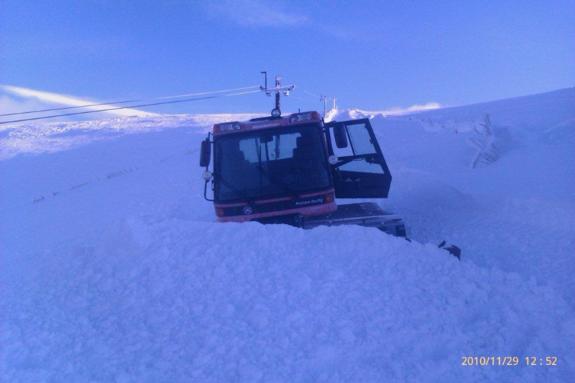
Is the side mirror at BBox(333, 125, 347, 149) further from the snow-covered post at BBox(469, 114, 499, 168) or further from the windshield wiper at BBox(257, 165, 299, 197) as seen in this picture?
the snow-covered post at BBox(469, 114, 499, 168)

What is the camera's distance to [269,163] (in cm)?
799

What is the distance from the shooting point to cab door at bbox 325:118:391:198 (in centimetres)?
851

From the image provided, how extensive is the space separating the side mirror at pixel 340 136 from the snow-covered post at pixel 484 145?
8.07m

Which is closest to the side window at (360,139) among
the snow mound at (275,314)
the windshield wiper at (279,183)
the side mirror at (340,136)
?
the side mirror at (340,136)

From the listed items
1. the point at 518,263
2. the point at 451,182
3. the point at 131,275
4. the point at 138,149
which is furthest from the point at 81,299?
the point at 138,149

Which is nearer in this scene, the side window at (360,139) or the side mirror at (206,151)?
the side mirror at (206,151)

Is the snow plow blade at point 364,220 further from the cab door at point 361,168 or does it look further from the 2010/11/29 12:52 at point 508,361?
the 2010/11/29 12:52 at point 508,361

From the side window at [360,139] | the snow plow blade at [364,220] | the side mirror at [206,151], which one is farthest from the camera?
the side window at [360,139]

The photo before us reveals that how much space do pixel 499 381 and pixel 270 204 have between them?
457 cm

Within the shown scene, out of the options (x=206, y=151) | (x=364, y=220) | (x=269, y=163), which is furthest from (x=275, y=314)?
(x=206, y=151)

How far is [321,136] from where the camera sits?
8.07m

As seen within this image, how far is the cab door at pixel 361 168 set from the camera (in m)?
8.51

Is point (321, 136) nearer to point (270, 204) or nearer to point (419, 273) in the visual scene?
point (270, 204)

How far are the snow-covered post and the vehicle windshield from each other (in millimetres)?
8339
